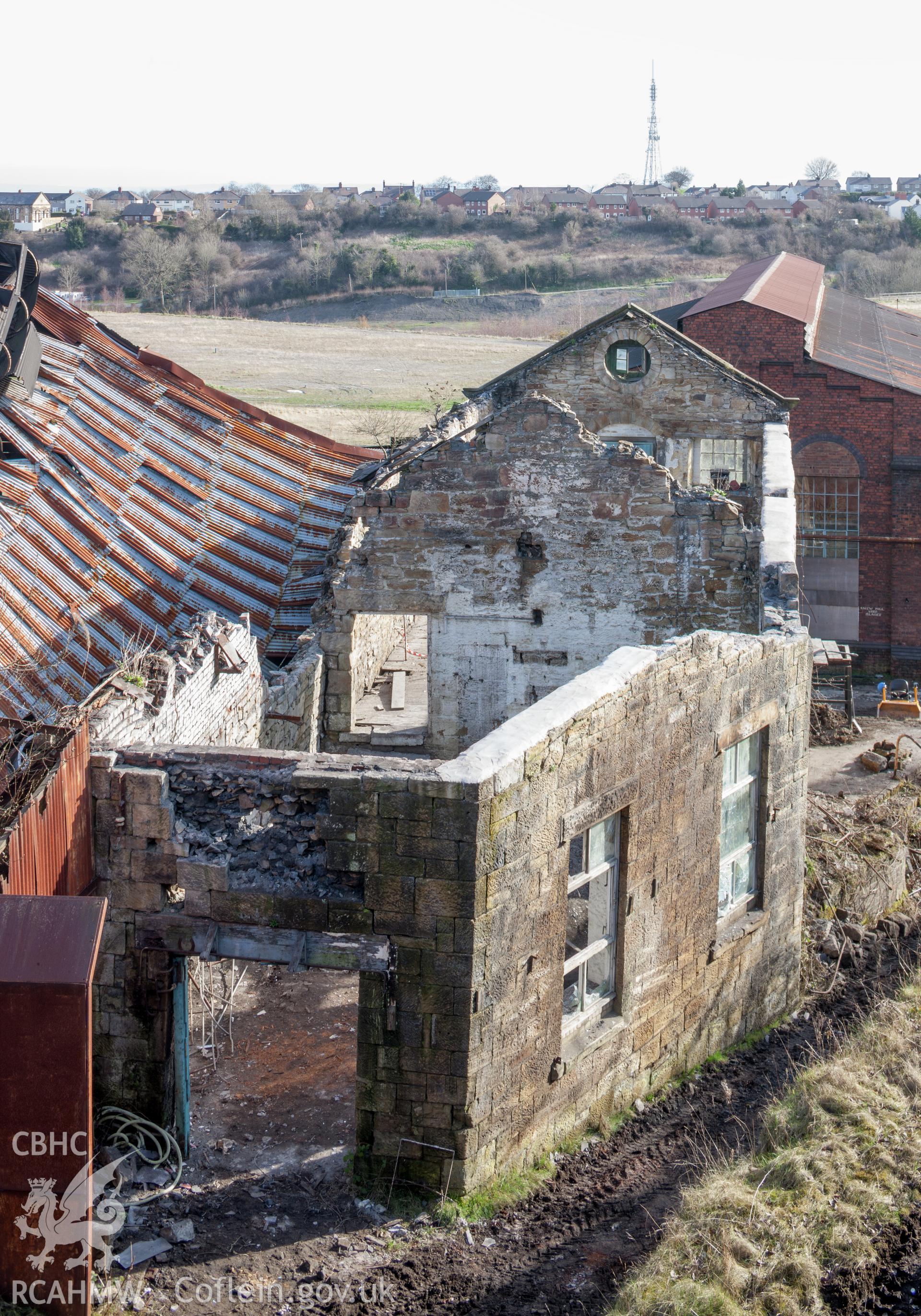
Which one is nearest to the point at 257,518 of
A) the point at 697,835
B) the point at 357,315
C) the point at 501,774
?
the point at 697,835

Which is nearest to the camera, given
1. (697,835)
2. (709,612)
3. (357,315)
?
(697,835)

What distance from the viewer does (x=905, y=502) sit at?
2528cm

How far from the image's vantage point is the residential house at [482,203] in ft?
281

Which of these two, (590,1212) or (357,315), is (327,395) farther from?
(590,1212)

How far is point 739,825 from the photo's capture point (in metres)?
11.3

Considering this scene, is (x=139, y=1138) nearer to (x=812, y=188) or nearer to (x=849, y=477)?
(x=849, y=477)

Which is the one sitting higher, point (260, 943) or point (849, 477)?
point (849, 477)

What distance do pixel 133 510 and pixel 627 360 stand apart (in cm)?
730

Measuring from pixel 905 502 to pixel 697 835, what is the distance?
55.1ft

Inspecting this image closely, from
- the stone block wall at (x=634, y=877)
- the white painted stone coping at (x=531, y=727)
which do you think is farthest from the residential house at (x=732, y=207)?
the white painted stone coping at (x=531, y=727)

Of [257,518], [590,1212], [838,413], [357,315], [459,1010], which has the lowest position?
[590,1212]

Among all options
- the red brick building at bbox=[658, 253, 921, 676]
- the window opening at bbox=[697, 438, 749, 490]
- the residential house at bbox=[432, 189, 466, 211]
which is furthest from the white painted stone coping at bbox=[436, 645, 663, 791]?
the residential house at bbox=[432, 189, 466, 211]

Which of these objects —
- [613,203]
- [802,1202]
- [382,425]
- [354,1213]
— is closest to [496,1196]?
[354,1213]

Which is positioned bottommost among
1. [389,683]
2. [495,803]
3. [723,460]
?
[389,683]
